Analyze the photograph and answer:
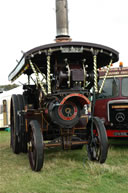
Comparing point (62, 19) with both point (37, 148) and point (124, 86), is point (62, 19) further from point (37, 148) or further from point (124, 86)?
point (37, 148)

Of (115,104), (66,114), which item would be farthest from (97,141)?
(115,104)

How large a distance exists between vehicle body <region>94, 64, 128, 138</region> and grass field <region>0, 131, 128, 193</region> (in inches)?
39.1

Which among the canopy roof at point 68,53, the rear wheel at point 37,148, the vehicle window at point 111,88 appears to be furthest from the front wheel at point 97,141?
the vehicle window at point 111,88

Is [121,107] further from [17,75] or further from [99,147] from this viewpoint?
[17,75]

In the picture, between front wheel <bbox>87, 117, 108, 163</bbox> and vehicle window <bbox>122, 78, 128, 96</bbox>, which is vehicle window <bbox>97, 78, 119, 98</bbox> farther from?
front wheel <bbox>87, 117, 108, 163</bbox>


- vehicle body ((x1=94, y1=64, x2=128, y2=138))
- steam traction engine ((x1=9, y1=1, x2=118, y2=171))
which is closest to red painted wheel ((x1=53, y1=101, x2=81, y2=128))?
steam traction engine ((x1=9, y1=1, x2=118, y2=171))

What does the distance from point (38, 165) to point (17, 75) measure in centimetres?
262

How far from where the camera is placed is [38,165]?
15.6 ft

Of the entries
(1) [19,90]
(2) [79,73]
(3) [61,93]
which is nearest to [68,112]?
(3) [61,93]

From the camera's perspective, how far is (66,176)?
4.53m

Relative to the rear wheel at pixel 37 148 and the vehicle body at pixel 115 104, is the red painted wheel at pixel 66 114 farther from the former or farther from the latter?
the vehicle body at pixel 115 104

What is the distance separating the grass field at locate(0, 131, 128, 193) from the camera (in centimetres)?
390

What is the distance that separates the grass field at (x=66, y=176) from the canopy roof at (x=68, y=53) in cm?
192

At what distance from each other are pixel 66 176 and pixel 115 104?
2984mm
